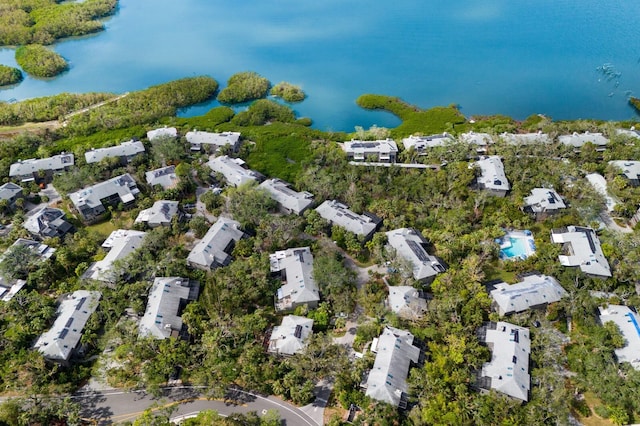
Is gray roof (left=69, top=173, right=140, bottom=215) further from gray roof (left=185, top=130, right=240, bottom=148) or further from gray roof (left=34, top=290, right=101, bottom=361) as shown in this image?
gray roof (left=34, top=290, right=101, bottom=361)

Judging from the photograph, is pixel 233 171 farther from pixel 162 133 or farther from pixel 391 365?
pixel 391 365

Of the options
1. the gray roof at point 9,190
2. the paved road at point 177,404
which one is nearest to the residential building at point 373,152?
the paved road at point 177,404

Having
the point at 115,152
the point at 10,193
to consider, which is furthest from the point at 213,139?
the point at 10,193

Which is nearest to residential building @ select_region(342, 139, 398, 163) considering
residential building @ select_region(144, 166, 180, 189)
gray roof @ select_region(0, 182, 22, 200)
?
residential building @ select_region(144, 166, 180, 189)

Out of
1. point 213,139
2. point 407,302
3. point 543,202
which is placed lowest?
point 407,302

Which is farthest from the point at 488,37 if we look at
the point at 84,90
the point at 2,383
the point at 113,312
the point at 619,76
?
the point at 2,383

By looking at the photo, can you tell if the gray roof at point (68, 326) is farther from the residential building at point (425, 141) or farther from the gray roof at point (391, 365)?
the residential building at point (425, 141)

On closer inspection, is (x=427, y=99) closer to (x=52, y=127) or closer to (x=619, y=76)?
(x=619, y=76)
